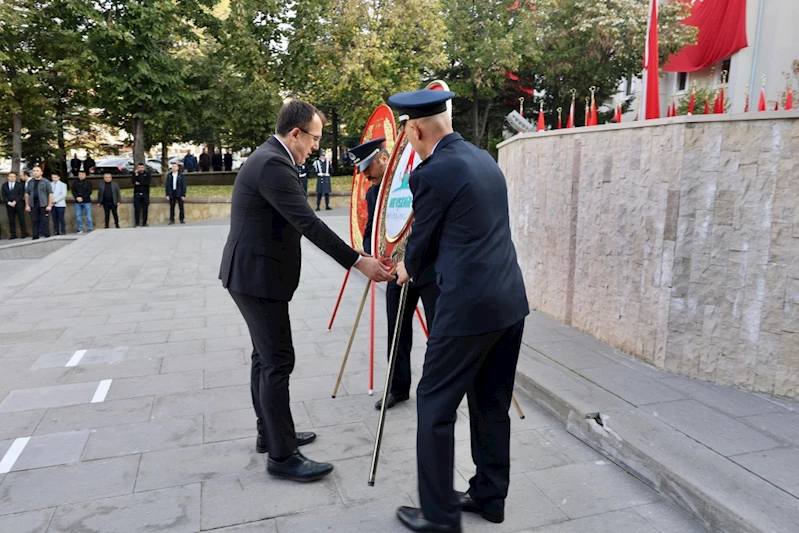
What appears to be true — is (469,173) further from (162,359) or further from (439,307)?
(162,359)

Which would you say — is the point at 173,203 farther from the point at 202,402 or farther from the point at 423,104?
the point at 423,104

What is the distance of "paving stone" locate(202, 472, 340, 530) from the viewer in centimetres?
299

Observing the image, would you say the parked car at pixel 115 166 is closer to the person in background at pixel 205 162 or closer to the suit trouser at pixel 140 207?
the person in background at pixel 205 162

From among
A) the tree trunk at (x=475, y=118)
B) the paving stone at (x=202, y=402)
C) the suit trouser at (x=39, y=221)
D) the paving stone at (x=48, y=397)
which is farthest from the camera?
the tree trunk at (x=475, y=118)

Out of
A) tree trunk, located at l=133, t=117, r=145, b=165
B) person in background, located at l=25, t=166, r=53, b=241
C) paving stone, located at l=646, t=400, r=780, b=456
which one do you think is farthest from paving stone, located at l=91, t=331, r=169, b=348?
tree trunk, located at l=133, t=117, r=145, b=165

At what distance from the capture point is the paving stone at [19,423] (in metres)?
3.93

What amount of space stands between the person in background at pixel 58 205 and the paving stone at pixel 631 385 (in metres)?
16.0

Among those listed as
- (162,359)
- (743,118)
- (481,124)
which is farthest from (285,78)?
(743,118)

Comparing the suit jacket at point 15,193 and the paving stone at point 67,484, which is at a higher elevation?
the suit jacket at point 15,193

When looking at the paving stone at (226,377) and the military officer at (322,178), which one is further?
the military officer at (322,178)

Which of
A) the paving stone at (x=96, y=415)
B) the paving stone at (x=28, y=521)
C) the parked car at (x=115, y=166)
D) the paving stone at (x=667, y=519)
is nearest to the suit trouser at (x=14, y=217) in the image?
the parked car at (x=115, y=166)

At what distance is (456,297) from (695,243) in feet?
8.44

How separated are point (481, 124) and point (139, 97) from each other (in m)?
14.5

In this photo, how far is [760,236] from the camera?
4.09 m
